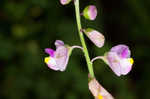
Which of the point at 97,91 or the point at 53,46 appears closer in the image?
the point at 97,91

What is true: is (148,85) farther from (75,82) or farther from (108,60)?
(108,60)

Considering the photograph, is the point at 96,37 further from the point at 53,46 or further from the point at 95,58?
the point at 53,46

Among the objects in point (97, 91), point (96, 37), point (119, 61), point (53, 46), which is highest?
point (96, 37)

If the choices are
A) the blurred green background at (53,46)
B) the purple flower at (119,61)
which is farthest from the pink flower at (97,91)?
the blurred green background at (53,46)

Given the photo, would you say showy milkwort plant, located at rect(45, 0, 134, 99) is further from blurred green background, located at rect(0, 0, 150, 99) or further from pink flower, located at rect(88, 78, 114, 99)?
blurred green background, located at rect(0, 0, 150, 99)

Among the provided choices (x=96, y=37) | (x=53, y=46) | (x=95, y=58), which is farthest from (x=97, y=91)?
(x=53, y=46)

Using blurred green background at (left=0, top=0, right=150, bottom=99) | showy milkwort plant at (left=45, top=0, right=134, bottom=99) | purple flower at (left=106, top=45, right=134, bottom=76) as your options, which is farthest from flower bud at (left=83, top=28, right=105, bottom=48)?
blurred green background at (left=0, top=0, right=150, bottom=99)

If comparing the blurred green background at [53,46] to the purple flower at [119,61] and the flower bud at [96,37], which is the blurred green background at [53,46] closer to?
the purple flower at [119,61]
